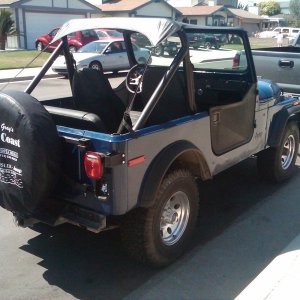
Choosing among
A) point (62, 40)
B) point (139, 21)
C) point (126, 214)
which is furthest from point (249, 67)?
point (126, 214)

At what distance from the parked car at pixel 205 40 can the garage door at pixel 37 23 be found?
2932cm

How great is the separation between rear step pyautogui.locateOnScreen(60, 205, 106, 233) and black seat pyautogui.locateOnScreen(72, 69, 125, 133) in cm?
91

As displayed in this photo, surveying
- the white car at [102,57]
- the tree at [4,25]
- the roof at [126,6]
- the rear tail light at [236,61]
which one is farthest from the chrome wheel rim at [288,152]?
the roof at [126,6]

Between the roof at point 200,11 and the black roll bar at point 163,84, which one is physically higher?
the roof at point 200,11

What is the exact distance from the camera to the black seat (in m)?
3.92

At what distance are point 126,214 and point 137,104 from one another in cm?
184

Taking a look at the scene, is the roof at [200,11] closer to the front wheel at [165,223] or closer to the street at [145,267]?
the street at [145,267]

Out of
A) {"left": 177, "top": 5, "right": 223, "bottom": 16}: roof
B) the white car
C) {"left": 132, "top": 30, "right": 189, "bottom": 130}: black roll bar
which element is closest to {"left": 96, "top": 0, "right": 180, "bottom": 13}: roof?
{"left": 177, "top": 5, "right": 223, "bottom": 16}: roof

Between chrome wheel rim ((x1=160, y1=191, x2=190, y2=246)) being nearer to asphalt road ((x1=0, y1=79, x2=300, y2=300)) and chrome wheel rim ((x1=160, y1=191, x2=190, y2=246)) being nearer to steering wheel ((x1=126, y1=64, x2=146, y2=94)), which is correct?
asphalt road ((x1=0, y1=79, x2=300, y2=300))

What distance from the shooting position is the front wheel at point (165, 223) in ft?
11.1

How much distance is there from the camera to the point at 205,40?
500cm

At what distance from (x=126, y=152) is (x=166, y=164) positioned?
44cm

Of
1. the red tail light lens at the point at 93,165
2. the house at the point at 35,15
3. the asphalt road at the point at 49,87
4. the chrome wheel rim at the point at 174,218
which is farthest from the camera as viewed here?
the house at the point at 35,15

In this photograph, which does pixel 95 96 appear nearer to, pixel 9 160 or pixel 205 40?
pixel 9 160
